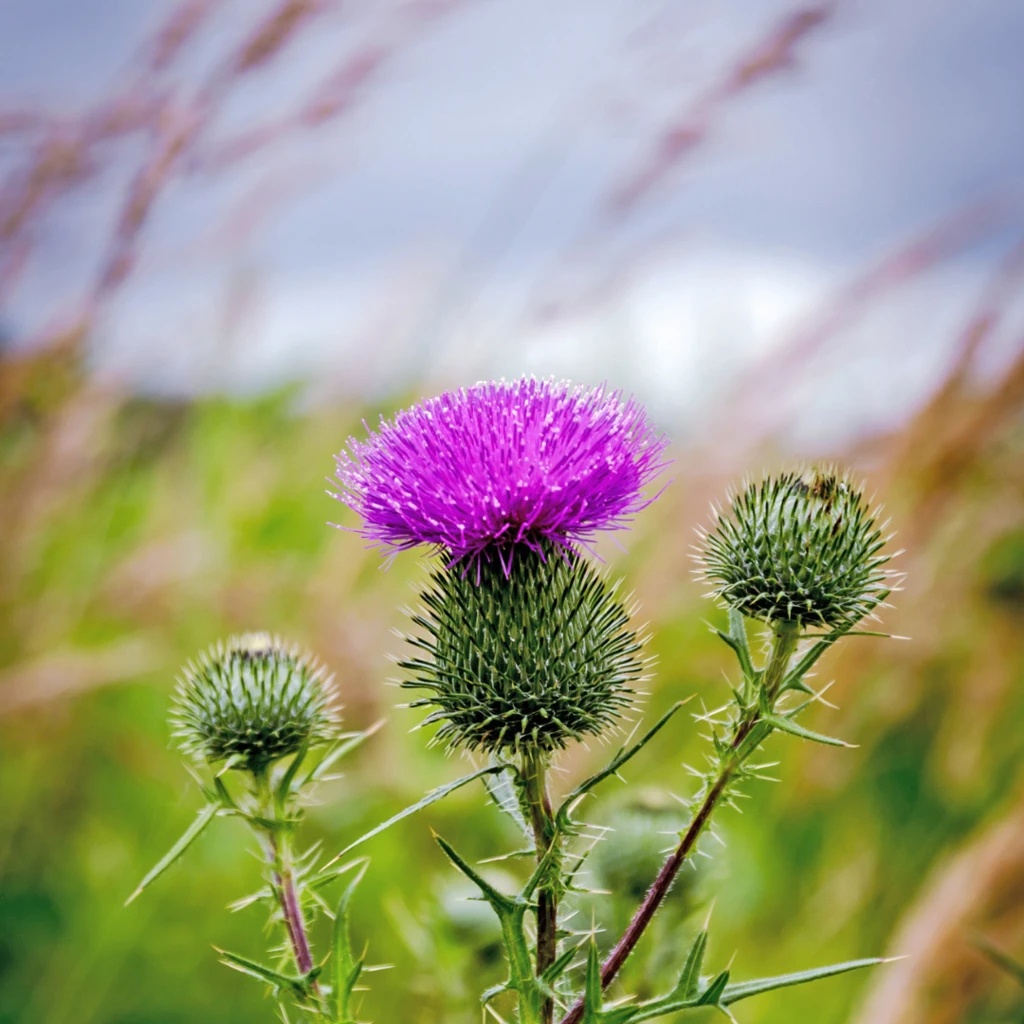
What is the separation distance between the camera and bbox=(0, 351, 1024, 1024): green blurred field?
3.60 meters

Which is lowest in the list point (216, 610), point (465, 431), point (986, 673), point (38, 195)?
point (986, 673)

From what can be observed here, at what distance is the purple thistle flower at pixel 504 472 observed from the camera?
208 cm

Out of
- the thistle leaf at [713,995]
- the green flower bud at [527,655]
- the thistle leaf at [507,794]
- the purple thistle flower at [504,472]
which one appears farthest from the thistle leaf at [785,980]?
the purple thistle flower at [504,472]

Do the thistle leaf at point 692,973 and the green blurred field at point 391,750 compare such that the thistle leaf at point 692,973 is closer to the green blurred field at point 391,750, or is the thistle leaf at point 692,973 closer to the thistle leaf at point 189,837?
the thistle leaf at point 189,837

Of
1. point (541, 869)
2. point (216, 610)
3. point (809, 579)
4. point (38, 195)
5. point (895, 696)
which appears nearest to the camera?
point (541, 869)

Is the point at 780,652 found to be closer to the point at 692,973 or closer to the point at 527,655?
the point at 527,655

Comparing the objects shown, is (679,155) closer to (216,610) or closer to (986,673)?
(986,673)

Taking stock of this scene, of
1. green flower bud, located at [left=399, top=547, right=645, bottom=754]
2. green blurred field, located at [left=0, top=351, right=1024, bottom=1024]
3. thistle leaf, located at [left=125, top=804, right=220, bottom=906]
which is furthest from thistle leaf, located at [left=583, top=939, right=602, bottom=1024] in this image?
green blurred field, located at [left=0, top=351, right=1024, bottom=1024]

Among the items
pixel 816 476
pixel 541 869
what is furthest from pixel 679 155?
pixel 541 869

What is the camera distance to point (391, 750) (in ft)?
13.6

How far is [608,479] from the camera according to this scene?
2.12m

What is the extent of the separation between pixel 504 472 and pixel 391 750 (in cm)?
238

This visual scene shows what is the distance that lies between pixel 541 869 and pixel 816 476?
3.73ft

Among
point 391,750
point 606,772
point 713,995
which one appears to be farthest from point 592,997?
point 391,750
